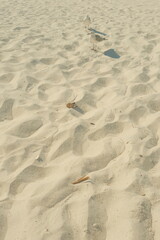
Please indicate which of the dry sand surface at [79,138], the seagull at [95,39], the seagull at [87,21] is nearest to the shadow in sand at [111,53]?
the dry sand surface at [79,138]

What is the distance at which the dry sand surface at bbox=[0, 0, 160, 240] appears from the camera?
1950 millimetres

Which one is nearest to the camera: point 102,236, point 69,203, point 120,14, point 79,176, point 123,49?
point 102,236

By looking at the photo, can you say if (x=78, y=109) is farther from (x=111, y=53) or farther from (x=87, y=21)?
(x=87, y=21)

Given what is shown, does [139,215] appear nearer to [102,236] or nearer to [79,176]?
[102,236]

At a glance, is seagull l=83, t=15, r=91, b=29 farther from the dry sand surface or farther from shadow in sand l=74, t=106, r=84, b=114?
shadow in sand l=74, t=106, r=84, b=114

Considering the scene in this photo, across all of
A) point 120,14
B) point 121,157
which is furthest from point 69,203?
point 120,14

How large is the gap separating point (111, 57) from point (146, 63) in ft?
1.89

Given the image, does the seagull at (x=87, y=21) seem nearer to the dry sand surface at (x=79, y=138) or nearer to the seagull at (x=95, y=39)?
the dry sand surface at (x=79, y=138)

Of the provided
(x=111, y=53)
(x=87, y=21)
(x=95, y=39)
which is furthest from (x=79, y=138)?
(x=87, y=21)

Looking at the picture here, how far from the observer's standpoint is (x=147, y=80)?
12.7ft

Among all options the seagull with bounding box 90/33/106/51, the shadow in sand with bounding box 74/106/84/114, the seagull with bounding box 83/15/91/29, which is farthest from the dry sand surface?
the seagull with bounding box 83/15/91/29

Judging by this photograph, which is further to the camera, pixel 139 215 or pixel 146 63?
pixel 146 63

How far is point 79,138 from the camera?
Answer: 274 centimetres

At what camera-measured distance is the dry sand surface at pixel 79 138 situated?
195cm
